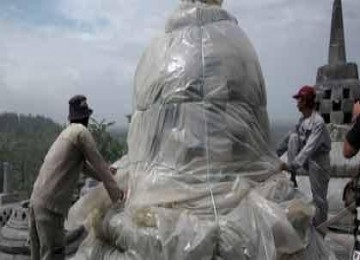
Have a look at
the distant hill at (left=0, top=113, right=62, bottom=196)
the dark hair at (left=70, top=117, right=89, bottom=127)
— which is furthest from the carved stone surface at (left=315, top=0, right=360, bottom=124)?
the dark hair at (left=70, top=117, right=89, bottom=127)

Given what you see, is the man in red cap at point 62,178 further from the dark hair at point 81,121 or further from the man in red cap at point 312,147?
the man in red cap at point 312,147

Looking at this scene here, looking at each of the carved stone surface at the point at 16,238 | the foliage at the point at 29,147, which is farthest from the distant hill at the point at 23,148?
the carved stone surface at the point at 16,238

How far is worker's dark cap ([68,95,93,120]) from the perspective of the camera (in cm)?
460

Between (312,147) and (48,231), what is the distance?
2.72 metres

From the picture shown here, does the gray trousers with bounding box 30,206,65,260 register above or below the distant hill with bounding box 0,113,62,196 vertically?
above

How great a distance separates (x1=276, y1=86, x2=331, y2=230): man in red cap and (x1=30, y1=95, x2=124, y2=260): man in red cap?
2.08 m

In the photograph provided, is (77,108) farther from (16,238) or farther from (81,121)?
(16,238)

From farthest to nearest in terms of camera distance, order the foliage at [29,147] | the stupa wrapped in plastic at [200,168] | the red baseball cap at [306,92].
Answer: the foliage at [29,147] < the red baseball cap at [306,92] < the stupa wrapped in plastic at [200,168]

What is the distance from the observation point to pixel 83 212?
4820 mm

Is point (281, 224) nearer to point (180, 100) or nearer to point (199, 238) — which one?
point (199, 238)

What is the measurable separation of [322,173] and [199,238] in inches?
98.2

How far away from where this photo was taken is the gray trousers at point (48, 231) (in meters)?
4.59

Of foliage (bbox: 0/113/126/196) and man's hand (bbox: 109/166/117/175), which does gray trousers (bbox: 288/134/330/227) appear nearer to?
man's hand (bbox: 109/166/117/175)

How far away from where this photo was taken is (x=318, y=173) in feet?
20.0
